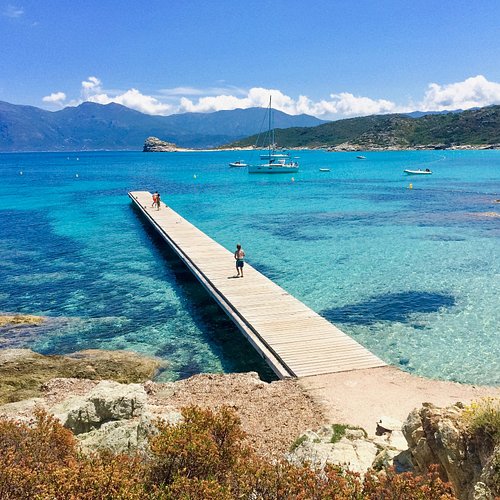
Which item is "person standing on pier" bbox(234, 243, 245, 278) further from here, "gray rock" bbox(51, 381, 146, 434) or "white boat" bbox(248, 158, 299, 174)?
"white boat" bbox(248, 158, 299, 174)

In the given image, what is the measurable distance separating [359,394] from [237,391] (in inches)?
119

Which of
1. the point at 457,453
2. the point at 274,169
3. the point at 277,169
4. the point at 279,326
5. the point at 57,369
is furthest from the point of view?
the point at 274,169

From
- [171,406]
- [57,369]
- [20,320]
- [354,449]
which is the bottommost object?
[20,320]

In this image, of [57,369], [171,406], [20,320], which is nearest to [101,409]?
[171,406]

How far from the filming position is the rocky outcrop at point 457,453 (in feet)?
18.4

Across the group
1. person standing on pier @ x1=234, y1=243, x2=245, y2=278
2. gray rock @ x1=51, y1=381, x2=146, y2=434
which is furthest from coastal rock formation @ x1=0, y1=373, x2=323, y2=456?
person standing on pier @ x1=234, y1=243, x2=245, y2=278

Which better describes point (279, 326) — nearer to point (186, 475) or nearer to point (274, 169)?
point (186, 475)

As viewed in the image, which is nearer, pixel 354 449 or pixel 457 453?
pixel 457 453

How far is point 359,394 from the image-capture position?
38.7ft

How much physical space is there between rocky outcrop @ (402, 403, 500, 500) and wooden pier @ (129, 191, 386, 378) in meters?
6.06

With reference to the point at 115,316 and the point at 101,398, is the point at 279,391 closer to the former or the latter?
the point at 101,398

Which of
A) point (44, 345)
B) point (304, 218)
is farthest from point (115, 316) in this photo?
point (304, 218)

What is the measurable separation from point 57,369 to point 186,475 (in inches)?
406

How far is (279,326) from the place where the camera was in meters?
15.9
